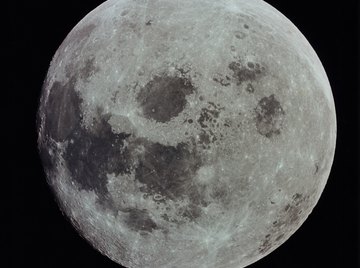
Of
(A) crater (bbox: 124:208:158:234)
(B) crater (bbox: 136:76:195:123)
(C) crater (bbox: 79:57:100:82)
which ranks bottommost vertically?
(A) crater (bbox: 124:208:158:234)

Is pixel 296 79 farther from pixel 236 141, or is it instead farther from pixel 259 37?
pixel 236 141

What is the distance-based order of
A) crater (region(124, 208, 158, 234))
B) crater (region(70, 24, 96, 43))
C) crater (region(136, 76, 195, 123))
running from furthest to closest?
crater (region(70, 24, 96, 43)), crater (region(124, 208, 158, 234)), crater (region(136, 76, 195, 123))

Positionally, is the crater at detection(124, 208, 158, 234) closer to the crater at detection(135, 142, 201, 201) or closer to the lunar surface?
the lunar surface

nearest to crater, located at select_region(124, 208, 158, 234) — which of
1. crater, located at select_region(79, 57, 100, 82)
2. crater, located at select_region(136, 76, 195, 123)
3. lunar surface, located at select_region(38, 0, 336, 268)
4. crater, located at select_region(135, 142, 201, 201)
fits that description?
lunar surface, located at select_region(38, 0, 336, 268)

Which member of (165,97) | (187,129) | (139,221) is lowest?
(139,221)

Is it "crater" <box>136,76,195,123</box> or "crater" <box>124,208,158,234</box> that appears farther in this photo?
"crater" <box>124,208,158,234</box>

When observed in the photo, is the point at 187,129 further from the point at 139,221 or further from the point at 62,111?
the point at 62,111

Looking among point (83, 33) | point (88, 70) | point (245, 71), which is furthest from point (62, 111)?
Answer: point (245, 71)

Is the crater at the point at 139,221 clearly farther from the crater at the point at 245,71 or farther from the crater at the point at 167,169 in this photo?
the crater at the point at 245,71
